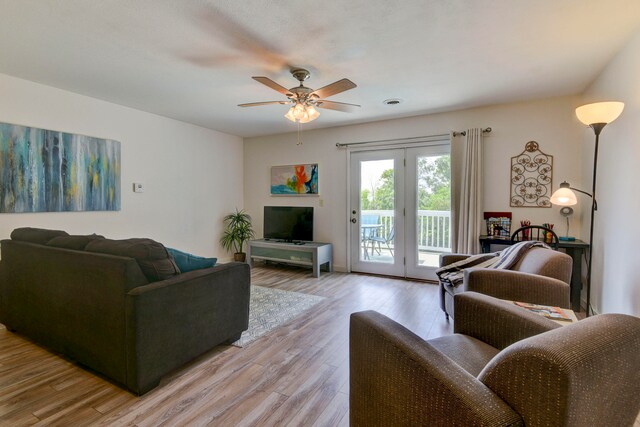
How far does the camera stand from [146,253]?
6.31ft

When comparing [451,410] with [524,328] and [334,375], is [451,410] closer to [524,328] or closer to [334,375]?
[524,328]

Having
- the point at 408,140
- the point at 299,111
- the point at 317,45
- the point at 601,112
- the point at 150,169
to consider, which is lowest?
the point at 150,169

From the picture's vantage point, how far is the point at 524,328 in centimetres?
137

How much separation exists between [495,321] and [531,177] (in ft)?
9.78

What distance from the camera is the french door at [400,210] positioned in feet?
14.2

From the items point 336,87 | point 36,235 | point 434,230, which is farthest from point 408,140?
point 36,235

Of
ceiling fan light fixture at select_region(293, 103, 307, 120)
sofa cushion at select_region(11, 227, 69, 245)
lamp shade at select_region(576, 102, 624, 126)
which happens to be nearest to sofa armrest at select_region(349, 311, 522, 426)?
ceiling fan light fixture at select_region(293, 103, 307, 120)

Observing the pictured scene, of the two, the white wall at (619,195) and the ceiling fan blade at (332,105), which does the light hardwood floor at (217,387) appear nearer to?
the white wall at (619,195)

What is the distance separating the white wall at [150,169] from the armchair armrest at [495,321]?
403cm

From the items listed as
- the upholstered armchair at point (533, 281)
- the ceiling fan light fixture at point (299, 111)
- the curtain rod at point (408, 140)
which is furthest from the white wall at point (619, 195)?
the ceiling fan light fixture at point (299, 111)

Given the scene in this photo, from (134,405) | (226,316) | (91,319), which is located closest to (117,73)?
(91,319)

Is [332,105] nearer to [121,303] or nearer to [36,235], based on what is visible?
[121,303]

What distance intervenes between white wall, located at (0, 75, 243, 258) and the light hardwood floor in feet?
5.06

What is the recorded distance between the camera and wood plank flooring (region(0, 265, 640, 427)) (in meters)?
1.66
